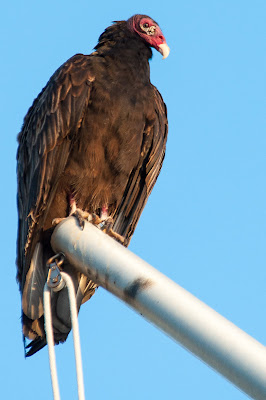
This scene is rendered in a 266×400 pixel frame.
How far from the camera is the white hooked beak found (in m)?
5.82

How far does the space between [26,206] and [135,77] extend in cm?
127

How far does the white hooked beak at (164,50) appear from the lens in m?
5.82

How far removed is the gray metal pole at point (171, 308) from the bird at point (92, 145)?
161 centimetres

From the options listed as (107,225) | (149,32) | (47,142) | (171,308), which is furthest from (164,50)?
(171,308)

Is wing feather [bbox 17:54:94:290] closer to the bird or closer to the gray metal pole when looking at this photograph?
the bird

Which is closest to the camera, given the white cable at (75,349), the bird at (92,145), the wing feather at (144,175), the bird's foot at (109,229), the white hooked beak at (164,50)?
the white cable at (75,349)

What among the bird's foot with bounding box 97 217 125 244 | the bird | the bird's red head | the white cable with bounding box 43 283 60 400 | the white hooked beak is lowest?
the white cable with bounding box 43 283 60 400

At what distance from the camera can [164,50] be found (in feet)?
19.2

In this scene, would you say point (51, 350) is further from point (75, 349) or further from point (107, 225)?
point (107, 225)

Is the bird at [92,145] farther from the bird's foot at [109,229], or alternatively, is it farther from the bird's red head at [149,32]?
the bird's red head at [149,32]

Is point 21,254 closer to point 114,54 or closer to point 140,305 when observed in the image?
point 114,54

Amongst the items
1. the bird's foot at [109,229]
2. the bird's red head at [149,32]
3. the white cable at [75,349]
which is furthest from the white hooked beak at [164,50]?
the white cable at [75,349]

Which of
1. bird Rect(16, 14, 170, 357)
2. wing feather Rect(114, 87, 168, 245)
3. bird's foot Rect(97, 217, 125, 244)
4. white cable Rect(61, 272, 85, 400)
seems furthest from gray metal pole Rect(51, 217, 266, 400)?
wing feather Rect(114, 87, 168, 245)

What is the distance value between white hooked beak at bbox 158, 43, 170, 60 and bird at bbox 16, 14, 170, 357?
0.84 ft
